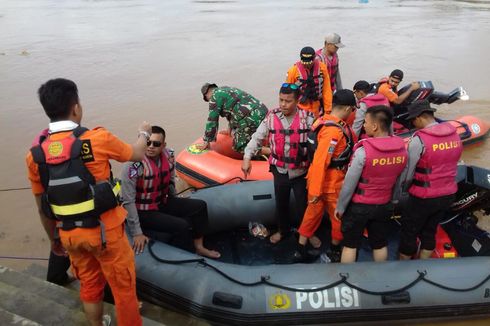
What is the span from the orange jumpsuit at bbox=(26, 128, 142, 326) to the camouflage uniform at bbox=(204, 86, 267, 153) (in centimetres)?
197

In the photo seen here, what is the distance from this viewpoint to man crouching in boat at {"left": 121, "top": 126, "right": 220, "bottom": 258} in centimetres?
233

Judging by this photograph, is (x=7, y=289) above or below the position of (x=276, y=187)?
below

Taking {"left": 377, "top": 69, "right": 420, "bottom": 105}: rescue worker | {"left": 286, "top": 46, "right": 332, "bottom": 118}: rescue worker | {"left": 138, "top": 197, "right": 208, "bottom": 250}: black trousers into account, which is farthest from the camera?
{"left": 377, "top": 69, "right": 420, "bottom": 105}: rescue worker

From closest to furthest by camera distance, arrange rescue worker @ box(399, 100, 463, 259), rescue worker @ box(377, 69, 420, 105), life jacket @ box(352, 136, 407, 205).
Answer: life jacket @ box(352, 136, 407, 205)
rescue worker @ box(399, 100, 463, 259)
rescue worker @ box(377, 69, 420, 105)

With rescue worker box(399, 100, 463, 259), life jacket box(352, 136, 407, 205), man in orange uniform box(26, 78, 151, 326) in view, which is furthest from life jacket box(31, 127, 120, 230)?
rescue worker box(399, 100, 463, 259)

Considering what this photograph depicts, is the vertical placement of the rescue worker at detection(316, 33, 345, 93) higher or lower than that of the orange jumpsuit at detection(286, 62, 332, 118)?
higher

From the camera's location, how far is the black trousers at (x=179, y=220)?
8.36 feet

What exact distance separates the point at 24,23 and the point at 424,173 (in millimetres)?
18257

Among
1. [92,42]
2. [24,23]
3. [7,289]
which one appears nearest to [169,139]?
[7,289]

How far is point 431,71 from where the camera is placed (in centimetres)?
954

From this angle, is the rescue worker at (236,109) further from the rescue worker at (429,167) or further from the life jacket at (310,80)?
the rescue worker at (429,167)

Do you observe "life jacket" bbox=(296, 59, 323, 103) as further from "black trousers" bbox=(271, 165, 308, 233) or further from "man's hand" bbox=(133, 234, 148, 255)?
"man's hand" bbox=(133, 234, 148, 255)

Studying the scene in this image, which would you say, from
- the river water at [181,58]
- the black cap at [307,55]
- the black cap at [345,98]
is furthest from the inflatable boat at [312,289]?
the black cap at [307,55]

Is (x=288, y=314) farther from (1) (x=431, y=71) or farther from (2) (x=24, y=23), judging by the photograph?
(2) (x=24, y=23)
